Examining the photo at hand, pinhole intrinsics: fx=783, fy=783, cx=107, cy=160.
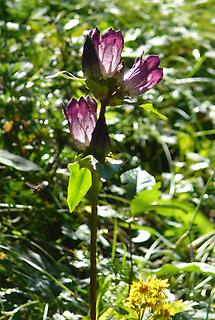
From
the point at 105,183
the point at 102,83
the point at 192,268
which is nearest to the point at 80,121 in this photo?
the point at 102,83

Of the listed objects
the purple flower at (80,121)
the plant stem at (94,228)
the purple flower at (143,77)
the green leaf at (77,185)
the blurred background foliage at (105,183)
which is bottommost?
the blurred background foliage at (105,183)

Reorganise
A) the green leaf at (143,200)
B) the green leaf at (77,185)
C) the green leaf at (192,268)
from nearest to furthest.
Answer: the green leaf at (77,185)
the green leaf at (192,268)
the green leaf at (143,200)

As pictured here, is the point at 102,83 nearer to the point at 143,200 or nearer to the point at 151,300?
the point at 151,300

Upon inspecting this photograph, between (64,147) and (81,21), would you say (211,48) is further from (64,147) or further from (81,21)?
(64,147)

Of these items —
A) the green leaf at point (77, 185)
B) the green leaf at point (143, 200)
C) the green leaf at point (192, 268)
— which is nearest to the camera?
the green leaf at point (77, 185)

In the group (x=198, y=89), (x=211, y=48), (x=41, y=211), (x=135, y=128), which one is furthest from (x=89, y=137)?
(x=211, y=48)

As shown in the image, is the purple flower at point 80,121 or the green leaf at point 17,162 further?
the green leaf at point 17,162

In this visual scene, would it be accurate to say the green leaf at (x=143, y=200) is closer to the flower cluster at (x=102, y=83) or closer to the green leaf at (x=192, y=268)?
the green leaf at (x=192, y=268)

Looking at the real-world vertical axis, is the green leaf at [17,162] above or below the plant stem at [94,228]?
below

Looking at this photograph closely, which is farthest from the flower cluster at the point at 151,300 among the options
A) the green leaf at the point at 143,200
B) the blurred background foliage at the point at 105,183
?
the green leaf at the point at 143,200
